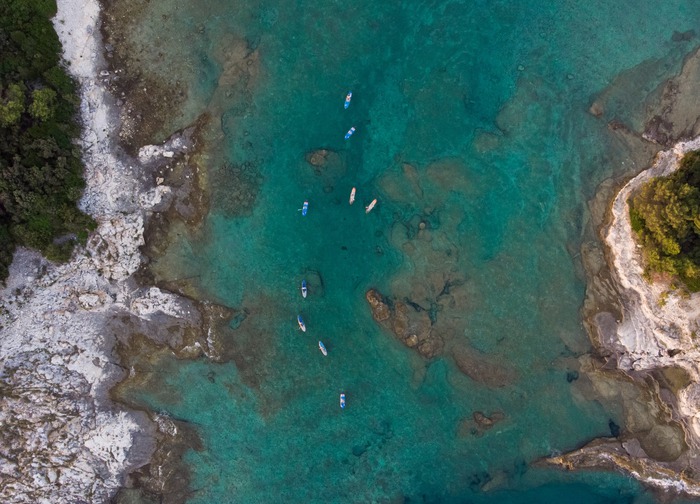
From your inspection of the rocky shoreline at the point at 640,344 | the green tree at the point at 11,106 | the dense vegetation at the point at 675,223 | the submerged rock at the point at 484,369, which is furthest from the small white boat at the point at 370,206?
the green tree at the point at 11,106

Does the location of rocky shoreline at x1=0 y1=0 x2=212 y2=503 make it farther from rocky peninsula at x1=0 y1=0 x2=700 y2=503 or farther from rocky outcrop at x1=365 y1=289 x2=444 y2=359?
rocky outcrop at x1=365 y1=289 x2=444 y2=359

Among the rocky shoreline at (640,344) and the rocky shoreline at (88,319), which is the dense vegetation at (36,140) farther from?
the rocky shoreline at (640,344)

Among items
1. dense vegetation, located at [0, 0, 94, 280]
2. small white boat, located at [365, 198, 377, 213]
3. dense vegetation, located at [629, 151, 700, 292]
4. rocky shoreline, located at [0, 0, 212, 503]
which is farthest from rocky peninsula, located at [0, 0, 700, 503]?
dense vegetation, located at [629, 151, 700, 292]

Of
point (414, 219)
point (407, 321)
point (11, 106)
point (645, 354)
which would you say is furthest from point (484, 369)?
point (11, 106)

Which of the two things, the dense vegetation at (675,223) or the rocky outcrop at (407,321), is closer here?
the dense vegetation at (675,223)

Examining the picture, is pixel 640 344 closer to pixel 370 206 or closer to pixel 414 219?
pixel 414 219

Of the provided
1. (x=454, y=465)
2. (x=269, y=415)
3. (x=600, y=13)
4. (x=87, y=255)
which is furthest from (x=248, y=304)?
(x=600, y=13)
